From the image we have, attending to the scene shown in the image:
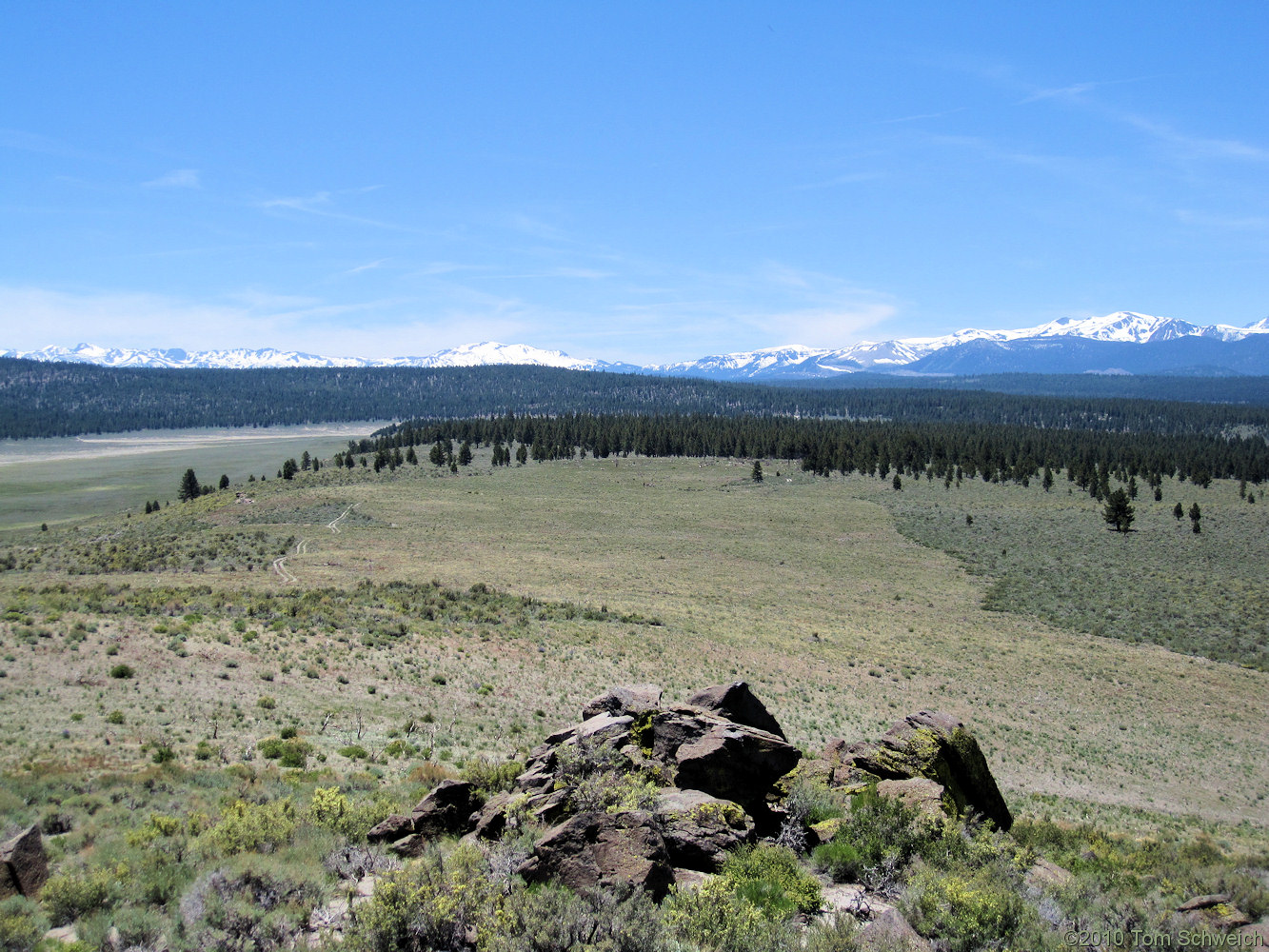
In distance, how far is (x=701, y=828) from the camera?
9180 millimetres

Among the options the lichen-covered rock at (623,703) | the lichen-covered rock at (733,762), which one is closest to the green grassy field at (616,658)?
the lichen-covered rock at (623,703)

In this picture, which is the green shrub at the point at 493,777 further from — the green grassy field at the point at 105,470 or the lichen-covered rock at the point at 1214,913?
the green grassy field at the point at 105,470

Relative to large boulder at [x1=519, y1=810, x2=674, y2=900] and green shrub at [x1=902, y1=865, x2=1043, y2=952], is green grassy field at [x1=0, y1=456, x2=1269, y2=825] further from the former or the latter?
green shrub at [x1=902, y1=865, x2=1043, y2=952]

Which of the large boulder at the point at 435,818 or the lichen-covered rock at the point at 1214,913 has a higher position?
the large boulder at the point at 435,818

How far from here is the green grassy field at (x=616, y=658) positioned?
59.7 ft

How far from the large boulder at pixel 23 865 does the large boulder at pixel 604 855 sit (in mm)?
5530

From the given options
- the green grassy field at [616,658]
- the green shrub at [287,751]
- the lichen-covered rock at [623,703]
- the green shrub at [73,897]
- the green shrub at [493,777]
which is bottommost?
the green grassy field at [616,658]

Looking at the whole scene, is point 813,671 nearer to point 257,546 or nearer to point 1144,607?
point 1144,607

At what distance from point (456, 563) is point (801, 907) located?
40876 millimetres

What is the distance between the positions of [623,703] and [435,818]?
4709 millimetres

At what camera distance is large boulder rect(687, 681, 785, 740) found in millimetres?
13320

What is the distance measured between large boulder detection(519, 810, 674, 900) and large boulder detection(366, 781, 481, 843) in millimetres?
2505

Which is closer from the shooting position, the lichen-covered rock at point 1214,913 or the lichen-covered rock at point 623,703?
the lichen-covered rock at point 1214,913

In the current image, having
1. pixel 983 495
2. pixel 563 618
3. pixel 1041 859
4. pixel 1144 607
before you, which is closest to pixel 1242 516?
pixel 983 495
